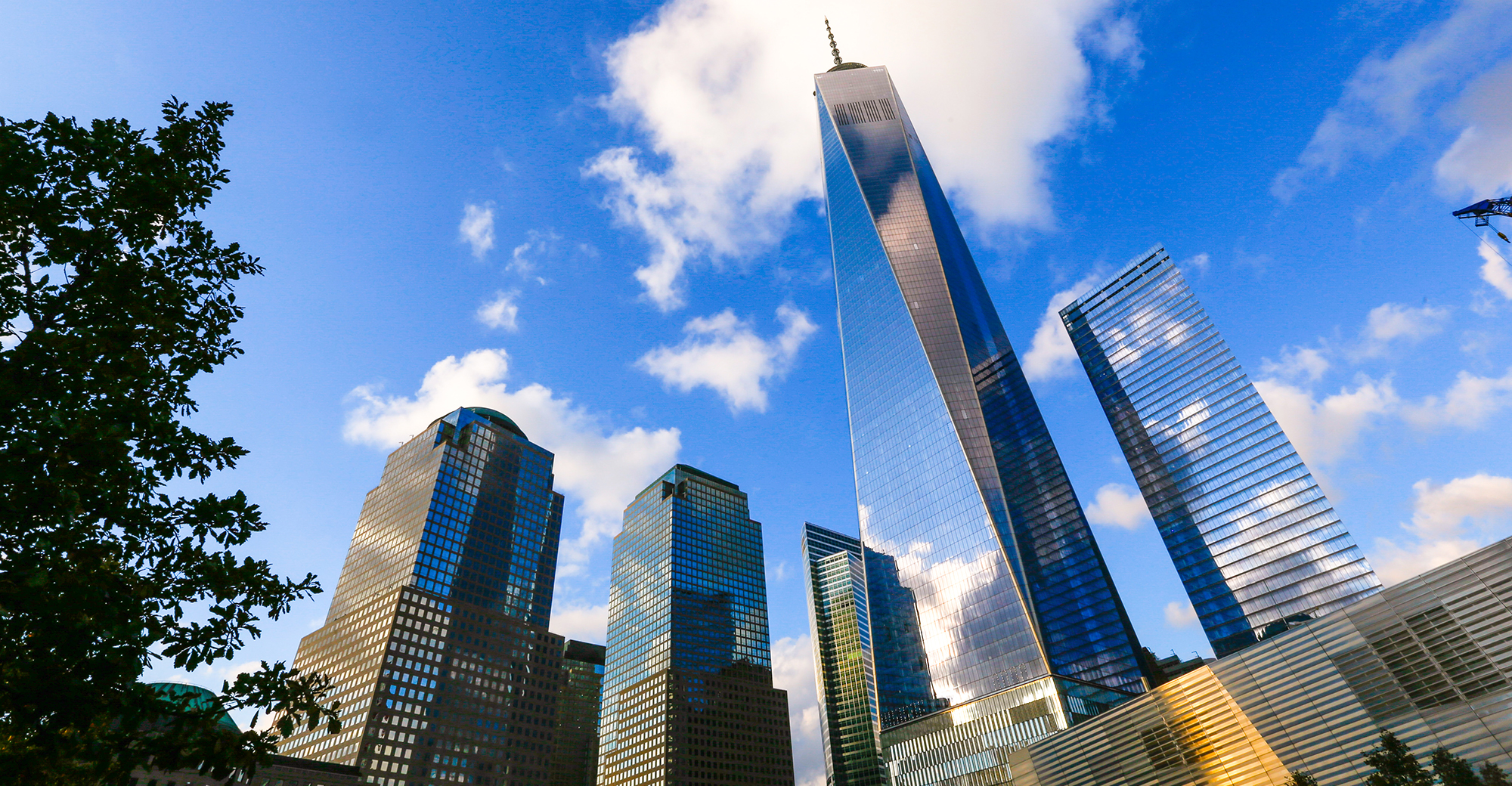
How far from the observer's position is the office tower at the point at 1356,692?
4747 centimetres

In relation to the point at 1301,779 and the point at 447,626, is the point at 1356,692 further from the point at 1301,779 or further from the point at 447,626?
the point at 447,626

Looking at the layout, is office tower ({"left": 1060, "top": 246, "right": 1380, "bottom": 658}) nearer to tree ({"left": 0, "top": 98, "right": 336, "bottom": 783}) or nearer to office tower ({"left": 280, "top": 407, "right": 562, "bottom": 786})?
office tower ({"left": 280, "top": 407, "right": 562, "bottom": 786})

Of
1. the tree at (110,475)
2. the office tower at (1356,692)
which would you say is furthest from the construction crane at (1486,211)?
the tree at (110,475)

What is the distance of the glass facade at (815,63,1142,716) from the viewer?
135 m

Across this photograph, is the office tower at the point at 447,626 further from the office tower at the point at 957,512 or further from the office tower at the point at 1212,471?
the office tower at the point at 1212,471

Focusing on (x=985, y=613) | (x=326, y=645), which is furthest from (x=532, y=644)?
(x=985, y=613)

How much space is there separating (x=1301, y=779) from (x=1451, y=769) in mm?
8351

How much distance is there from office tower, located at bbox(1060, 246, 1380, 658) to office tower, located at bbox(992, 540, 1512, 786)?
255 ft

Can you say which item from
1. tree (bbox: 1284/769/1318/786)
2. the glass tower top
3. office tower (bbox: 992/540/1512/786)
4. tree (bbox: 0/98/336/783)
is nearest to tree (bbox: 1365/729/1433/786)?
office tower (bbox: 992/540/1512/786)

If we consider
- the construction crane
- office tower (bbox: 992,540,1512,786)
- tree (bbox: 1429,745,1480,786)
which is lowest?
tree (bbox: 1429,745,1480,786)

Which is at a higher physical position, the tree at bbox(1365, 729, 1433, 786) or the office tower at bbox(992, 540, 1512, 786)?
the office tower at bbox(992, 540, 1512, 786)

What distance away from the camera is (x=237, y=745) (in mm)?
8781

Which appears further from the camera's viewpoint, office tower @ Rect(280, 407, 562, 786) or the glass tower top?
the glass tower top

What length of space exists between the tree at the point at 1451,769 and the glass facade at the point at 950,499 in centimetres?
7981
